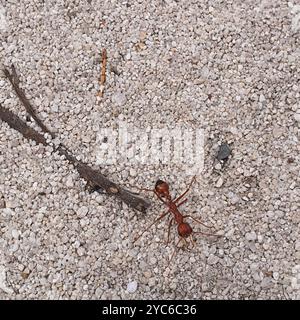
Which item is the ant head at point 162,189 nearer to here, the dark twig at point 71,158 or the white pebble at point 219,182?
the dark twig at point 71,158

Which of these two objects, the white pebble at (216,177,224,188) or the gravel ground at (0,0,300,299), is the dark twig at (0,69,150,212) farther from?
the white pebble at (216,177,224,188)

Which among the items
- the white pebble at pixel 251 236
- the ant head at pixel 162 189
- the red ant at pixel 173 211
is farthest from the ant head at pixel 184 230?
the white pebble at pixel 251 236

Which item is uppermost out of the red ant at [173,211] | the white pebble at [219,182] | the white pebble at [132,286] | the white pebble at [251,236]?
the white pebble at [219,182]

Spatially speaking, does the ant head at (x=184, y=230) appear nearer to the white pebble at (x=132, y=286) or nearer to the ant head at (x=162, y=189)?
the ant head at (x=162, y=189)

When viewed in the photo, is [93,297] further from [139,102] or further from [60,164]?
[139,102]

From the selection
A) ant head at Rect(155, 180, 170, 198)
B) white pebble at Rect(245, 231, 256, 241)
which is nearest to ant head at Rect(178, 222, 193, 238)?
ant head at Rect(155, 180, 170, 198)

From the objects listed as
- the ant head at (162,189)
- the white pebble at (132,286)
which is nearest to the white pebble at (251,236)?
the ant head at (162,189)

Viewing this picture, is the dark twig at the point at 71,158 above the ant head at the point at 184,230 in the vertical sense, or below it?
above
